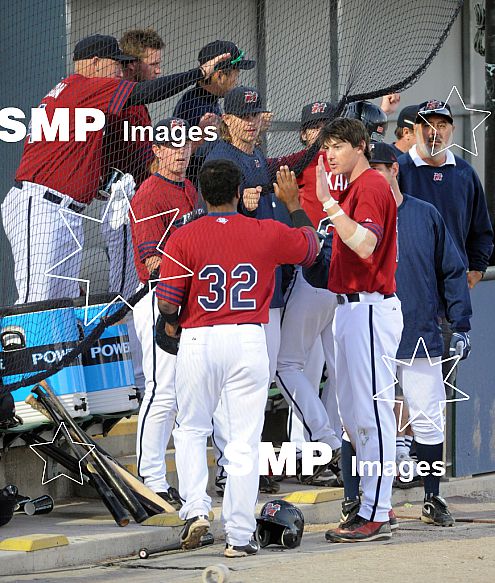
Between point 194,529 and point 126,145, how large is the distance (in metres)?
2.32

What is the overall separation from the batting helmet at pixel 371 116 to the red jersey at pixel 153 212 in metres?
1.76

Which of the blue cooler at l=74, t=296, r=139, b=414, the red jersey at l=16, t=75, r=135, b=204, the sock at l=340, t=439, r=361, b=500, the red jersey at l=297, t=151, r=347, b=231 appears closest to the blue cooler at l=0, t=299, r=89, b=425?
the blue cooler at l=74, t=296, r=139, b=414

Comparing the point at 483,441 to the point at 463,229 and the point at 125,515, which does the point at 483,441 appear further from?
the point at 125,515

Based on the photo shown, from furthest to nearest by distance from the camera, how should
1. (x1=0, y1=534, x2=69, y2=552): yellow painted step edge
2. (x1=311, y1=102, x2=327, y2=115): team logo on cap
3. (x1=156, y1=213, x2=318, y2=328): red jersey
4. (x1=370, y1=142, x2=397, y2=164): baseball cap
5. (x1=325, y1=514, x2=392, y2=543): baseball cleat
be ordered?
1. (x1=311, y1=102, x2=327, y2=115): team logo on cap
2. (x1=370, y1=142, x2=397, y2=164): baseball cap
3. (x1=325, y1=514, x2=392, y2=543): baseball cleat
4. (x1=156, y1=213, x2=318, y2=328): red jersey
5. (x1=0, y1=534, x2=69, y2=552): yellow painted step edge

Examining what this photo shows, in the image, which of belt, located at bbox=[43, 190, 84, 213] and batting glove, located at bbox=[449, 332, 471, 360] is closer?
belt, located at bbox=[43, 190, 84, 213]

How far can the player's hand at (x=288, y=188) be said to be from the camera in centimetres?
736

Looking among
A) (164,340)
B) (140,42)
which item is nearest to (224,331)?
(164,340)

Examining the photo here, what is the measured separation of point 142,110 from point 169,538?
2.35m

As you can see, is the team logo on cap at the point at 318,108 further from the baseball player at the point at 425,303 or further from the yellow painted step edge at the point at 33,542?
the yellow painted step edge at the point at 33,542

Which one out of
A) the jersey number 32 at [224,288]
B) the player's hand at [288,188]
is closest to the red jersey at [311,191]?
the player's hand at [288,188]

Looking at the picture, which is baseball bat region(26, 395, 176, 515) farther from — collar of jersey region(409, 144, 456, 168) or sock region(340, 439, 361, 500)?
collar of jersey region(409, 144, 456, 168)

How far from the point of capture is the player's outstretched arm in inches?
278

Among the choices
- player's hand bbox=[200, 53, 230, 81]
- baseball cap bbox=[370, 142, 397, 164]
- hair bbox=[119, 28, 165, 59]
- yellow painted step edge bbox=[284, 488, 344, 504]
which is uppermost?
hair bbox=[119, 28, 165, 59]

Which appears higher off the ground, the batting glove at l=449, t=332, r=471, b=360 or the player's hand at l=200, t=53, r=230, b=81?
the player's hand at l=200, t=53, r=230, b=81
